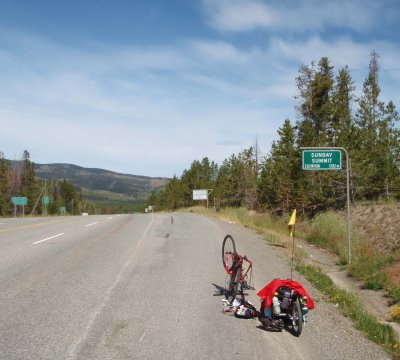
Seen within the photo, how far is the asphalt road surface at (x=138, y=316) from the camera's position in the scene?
5.15 metres

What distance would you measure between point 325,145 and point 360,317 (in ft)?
94.4

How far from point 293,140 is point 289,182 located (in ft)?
17.2

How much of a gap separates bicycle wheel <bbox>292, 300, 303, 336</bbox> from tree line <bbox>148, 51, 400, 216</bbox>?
2417 cm

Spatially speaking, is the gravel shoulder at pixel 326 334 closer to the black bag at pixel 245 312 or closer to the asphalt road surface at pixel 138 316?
the asphalt road surface at pixel 138 316

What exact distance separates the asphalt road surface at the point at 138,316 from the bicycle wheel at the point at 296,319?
0.39ft

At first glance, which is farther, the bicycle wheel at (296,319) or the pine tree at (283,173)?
the pine tree at (283,173)

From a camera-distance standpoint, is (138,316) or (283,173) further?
(283,173)

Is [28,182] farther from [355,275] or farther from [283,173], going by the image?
[355,275]

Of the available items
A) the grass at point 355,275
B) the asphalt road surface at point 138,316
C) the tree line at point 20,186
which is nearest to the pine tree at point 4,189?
the tree line at point 20,186

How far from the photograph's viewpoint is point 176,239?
1698 centimetres

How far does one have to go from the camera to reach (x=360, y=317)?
23.6 feet

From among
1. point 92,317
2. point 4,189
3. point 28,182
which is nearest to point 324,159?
point 92,317

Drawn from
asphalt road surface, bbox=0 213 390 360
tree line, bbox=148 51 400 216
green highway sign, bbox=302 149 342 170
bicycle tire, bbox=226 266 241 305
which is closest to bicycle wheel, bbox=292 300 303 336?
asphalt road surface, bbox=0 213 390 360

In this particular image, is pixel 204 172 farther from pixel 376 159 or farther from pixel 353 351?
pixel 353 351
